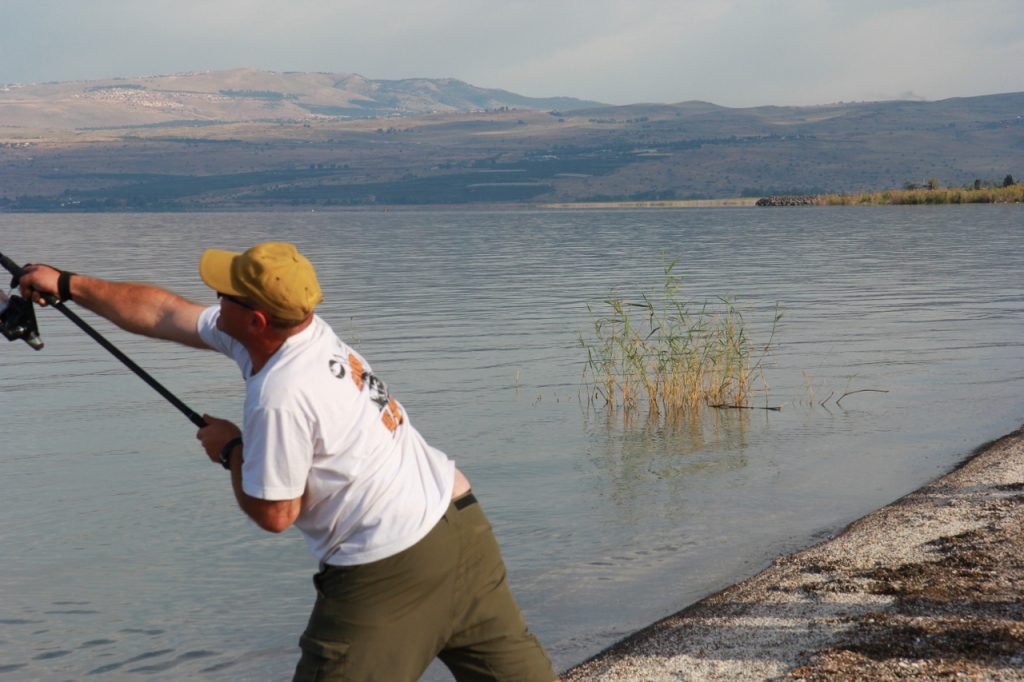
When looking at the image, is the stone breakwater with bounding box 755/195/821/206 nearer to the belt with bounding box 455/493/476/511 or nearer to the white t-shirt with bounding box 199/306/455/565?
the belt with bounding box 455/493/476/511

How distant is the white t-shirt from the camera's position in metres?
3.04

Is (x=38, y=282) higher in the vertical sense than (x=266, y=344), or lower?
higher

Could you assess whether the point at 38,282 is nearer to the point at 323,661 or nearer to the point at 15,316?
the point at 15,316

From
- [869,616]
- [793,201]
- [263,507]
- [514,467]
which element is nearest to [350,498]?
[263,507]

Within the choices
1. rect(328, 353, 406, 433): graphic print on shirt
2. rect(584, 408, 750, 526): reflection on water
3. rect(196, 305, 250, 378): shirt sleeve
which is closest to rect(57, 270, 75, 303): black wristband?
rect(196, 305, 250, 378): shirt sleeve

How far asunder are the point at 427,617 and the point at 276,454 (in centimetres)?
71

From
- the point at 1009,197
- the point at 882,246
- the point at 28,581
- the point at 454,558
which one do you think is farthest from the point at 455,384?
the point at 1009,197

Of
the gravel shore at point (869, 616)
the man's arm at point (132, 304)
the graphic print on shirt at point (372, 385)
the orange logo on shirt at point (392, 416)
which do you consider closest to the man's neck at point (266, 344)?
the graphic print on shirt at point (372, 385)

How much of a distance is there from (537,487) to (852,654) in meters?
5.13

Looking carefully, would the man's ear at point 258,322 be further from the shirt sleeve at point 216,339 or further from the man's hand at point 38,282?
the man's hand at point 38,282

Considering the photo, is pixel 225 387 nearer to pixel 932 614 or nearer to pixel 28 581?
pixel 28 581

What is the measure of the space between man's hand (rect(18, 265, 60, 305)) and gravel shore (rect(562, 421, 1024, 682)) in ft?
9.66

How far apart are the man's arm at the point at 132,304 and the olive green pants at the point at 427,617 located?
3.37ft

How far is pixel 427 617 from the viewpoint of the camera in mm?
3352
